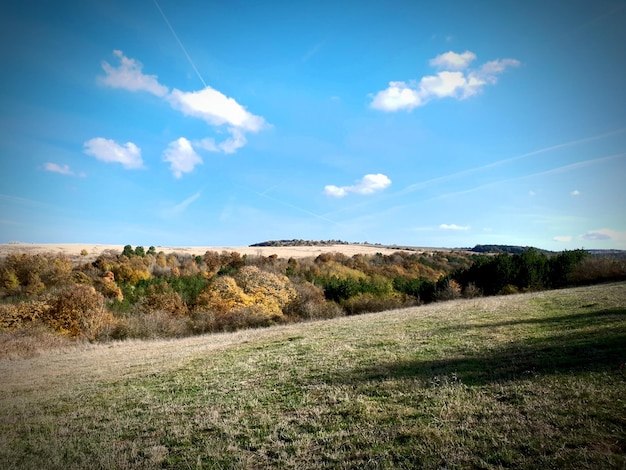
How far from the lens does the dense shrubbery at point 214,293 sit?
42.5 m

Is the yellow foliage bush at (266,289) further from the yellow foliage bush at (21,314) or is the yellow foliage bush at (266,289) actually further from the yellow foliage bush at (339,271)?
the yellow foliage bush at (339,271)

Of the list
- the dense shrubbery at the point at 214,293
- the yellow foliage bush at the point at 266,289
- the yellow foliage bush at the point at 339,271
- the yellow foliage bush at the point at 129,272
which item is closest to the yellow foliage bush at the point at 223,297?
the dense shrubbery at the point at 214,293

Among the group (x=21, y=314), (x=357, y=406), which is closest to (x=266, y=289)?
(x=21, y=314)

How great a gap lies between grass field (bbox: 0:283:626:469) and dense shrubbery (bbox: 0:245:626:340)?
25454 mm

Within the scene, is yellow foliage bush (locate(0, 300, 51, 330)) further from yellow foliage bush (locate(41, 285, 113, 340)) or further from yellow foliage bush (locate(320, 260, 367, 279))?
yellow foliage bush (locate(320, 260, 367, 279))

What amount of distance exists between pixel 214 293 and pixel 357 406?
49.0 m

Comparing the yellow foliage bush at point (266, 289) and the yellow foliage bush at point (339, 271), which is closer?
the yellow foliage bush at point (266, 289)

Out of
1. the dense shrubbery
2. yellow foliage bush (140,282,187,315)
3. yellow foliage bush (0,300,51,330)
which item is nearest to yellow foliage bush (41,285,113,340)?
the dense shrubbery

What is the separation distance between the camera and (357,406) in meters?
9.92

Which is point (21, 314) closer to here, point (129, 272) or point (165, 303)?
point (165, 303)

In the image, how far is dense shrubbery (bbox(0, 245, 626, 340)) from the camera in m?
42.5

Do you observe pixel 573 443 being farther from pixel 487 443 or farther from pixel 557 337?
pixel 557 337

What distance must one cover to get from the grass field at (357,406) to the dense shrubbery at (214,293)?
2545 centimetres

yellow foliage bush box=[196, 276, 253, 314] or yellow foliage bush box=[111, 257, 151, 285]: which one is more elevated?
yellow foliage bush box=[111, 257, 151, 285]
